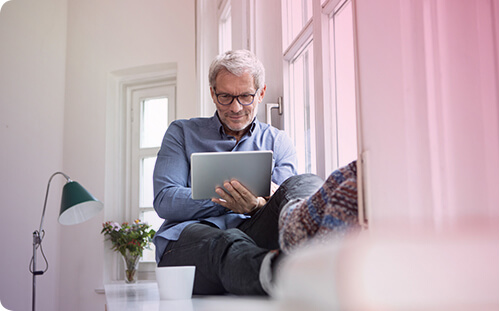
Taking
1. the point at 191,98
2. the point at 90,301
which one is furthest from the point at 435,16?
the point at 90,301

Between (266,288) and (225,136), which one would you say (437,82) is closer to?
(266,288)

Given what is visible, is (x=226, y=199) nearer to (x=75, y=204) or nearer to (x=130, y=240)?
(x=75, y=204)

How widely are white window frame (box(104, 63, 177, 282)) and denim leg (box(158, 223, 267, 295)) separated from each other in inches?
116

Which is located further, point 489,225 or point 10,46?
point 10,46

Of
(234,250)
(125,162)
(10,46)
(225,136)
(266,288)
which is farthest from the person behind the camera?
(125,162)

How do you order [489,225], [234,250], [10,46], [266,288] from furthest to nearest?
[10,46] < [234,250] < [266,288] < [489,225]

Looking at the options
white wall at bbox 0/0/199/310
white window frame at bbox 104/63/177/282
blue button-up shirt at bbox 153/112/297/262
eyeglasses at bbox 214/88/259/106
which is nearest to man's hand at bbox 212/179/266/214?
blue button-up shirt at bbox 153/112/297/262

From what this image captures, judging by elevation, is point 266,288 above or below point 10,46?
below

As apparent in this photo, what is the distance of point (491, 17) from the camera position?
0.79m

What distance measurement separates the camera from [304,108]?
222 cm

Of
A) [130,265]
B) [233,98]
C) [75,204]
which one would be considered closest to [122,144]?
[130,265]

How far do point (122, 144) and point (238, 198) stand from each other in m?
3.15

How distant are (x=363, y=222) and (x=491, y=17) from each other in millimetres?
360

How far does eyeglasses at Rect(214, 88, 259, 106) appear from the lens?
6.37ft
